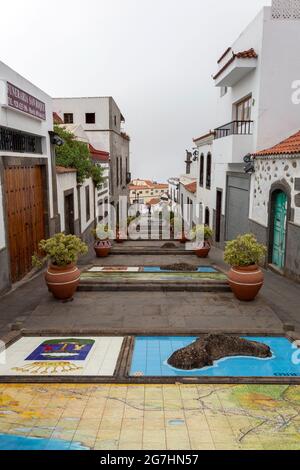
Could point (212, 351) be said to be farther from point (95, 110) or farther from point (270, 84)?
point (95, 110)

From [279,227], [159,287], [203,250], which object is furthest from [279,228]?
[159,287]

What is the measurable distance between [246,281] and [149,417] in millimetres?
5032

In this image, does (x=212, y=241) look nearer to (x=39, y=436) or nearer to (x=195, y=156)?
(x=195, y=156)

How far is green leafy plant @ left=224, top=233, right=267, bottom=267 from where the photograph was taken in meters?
9.07

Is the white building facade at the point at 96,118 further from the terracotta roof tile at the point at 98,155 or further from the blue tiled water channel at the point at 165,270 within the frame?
the blue tiled water channel at the point at 165,270

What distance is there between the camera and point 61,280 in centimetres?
911

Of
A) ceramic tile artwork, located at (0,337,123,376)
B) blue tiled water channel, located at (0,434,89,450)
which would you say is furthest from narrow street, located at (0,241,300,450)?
ceramic tile artwork, located at (0,337,123,376)

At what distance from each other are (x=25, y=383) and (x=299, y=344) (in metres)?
4.67

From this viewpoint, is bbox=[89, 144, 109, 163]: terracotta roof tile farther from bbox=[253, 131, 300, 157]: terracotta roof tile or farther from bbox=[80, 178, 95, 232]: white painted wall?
bbox=[253, 131, 300, 157]: terracotta roof tile

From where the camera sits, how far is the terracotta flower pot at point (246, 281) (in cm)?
911

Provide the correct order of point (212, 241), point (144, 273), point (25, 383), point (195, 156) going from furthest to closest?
point (195, 156) < point (212, 241) < point (144, 273) < point (25, 383)

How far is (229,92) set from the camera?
19.4 metres

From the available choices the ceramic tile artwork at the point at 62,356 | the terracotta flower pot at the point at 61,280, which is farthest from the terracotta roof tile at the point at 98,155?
the ceramic tile artwork at the point at 62,356
